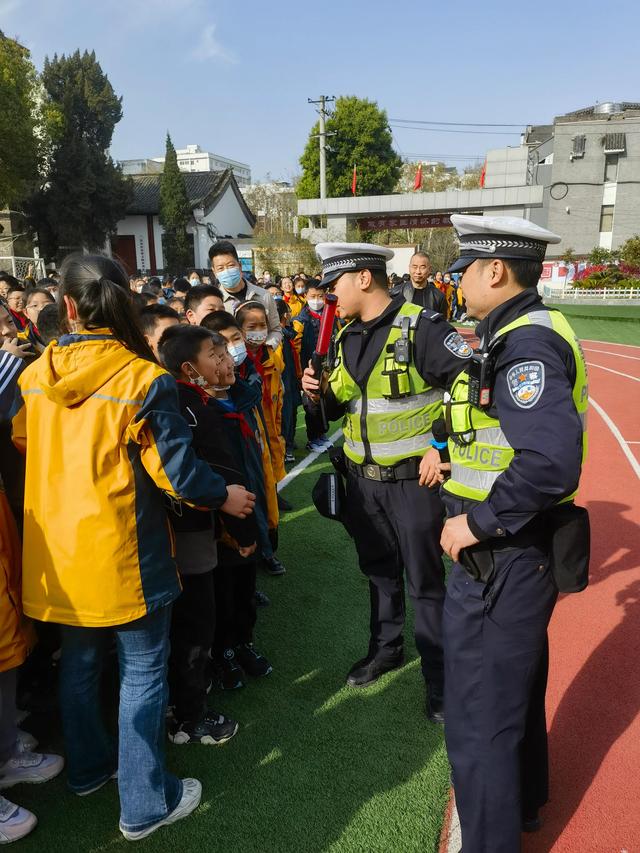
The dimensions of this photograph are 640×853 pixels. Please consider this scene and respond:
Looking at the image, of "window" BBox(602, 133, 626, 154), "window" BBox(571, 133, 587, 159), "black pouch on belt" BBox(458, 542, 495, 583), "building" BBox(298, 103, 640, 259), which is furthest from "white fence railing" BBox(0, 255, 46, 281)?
"window" BBox(602, 133, 626, 154)

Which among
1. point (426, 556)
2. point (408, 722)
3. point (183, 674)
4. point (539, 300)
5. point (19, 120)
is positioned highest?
point (19, 120)

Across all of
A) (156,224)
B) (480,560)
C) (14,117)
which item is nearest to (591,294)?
(14,117)

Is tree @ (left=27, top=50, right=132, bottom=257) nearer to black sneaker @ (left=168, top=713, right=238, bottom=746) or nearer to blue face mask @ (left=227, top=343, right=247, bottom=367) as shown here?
blue face mask @ (left=227, top=343, right=247, bottom=367)

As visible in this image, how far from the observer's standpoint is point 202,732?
2805mm

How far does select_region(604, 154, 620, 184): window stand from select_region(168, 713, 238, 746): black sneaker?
135 ft

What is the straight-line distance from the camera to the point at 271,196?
2197 inches

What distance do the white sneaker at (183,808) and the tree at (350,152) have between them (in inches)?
1666

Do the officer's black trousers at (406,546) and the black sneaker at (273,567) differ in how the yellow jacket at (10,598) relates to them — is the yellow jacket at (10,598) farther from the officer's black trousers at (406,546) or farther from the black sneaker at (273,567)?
the black sneaker at (273,567)

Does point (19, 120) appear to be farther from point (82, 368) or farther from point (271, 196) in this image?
point (271, 196)

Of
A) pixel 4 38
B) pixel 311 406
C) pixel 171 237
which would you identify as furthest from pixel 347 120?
pixel 311 406

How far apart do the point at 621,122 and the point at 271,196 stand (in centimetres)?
2986

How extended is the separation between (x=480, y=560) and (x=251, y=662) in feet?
5.88

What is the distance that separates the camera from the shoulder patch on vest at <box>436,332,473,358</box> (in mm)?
2801

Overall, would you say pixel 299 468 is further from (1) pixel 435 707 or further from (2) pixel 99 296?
(2) pixel 99 296
